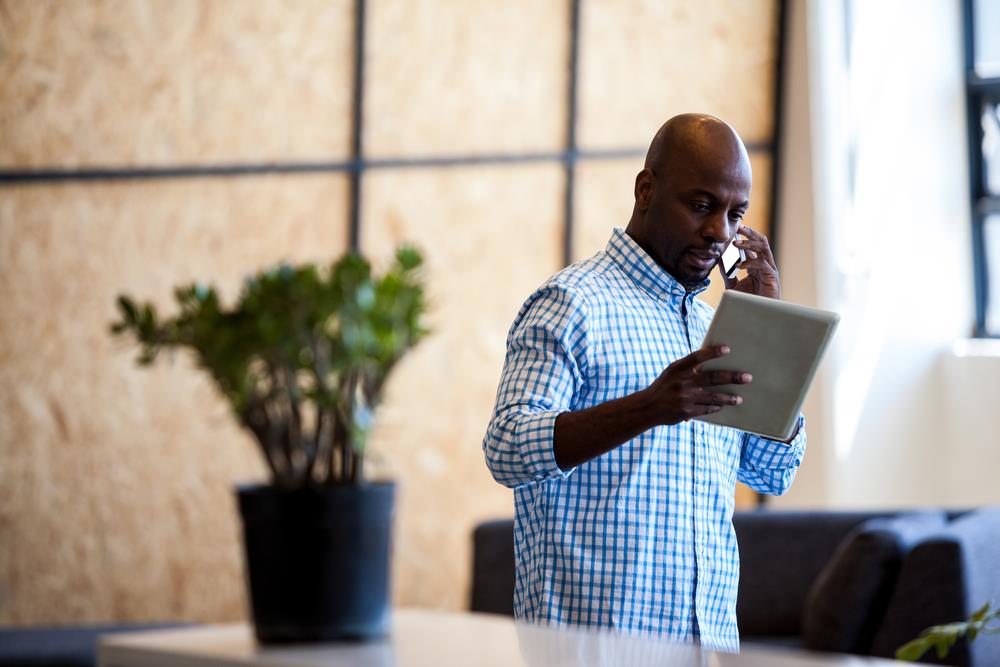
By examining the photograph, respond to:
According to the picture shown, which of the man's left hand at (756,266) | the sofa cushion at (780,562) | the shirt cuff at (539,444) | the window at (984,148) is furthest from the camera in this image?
the window at (984,148)

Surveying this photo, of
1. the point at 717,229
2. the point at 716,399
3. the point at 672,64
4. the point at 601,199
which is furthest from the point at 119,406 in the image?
the point at 716,399

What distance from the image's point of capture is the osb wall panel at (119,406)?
4.79 meters

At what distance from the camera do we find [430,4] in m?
4.77

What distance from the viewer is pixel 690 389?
138 centimetres

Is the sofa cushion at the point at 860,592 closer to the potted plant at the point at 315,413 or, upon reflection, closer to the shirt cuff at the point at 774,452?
the shirt cuff at the point at 774,452

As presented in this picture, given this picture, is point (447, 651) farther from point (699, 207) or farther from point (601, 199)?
point (601, 199)

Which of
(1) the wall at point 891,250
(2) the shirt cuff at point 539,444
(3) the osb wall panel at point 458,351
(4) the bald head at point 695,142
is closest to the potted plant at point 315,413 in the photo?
(2) the shirt cuff at point 539,444

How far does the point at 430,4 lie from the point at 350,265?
3.61 metres

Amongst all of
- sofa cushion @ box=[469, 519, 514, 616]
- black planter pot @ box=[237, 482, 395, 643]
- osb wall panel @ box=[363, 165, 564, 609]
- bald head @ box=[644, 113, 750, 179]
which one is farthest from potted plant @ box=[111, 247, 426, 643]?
osb wall panel @ box=[363, 165, 564, 609]

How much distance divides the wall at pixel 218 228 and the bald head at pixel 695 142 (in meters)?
3.15

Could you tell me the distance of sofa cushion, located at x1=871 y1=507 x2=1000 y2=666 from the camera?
2574 mm

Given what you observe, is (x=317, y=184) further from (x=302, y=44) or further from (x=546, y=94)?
(x=546, y=94)

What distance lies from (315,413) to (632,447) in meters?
0.41

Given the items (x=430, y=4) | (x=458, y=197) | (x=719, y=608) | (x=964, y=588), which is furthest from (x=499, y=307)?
(x=719, y=608)
